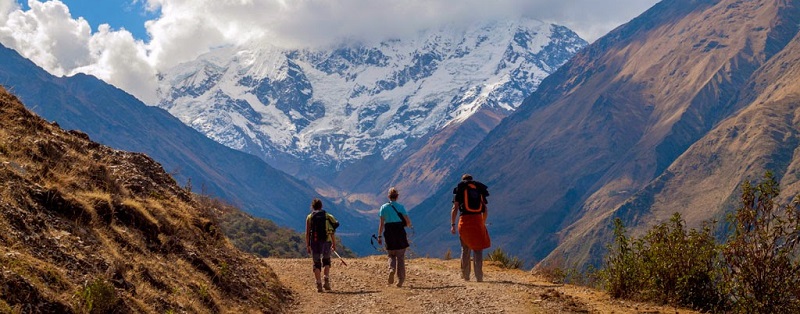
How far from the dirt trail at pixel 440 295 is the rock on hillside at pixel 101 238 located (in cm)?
149

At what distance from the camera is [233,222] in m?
84.5

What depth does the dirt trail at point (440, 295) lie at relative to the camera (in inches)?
626

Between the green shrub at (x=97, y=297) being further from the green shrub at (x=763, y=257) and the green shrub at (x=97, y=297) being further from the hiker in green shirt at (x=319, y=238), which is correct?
the green shrub at (x=763, y=257)

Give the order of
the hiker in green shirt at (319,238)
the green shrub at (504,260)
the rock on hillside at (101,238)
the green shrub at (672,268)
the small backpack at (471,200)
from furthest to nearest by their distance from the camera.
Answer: the green shrub at (504,260) < the hiker in green shirt at (319,238) < the small backpack at (471,200) < the green shrub at (672,268) < the rock on hillside at (101,238)

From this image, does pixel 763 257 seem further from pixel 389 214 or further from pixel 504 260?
pixel 504 260

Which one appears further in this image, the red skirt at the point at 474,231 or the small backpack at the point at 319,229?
the small backpack at the point at 319,229

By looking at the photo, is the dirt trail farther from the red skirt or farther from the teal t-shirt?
the teal t-shirt

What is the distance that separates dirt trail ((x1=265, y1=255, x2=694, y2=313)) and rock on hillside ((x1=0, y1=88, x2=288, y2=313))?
149cm

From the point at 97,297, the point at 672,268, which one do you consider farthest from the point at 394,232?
the point at 97,297

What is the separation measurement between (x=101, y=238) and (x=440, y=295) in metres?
7.81

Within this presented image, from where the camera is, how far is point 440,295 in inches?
716

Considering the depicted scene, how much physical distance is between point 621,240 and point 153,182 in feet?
38.8

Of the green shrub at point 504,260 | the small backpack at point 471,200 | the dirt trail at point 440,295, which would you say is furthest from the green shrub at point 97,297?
the green shrub at point 504,260

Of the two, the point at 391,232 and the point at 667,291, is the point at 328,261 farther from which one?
the point at 667,291
